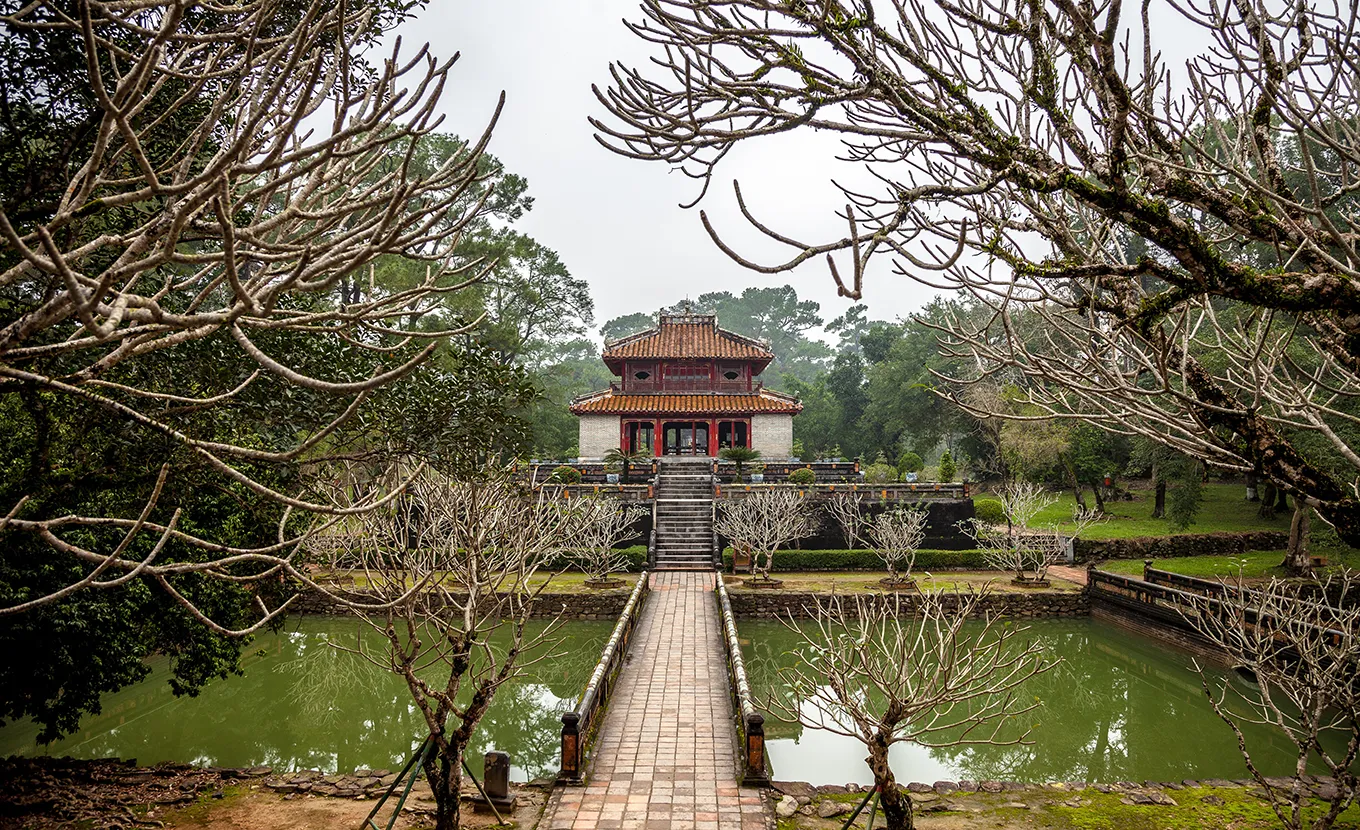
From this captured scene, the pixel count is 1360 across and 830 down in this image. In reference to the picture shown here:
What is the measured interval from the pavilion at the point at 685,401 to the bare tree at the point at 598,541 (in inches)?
331

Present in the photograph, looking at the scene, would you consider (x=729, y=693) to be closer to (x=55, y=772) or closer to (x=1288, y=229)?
(x=55, y=772)

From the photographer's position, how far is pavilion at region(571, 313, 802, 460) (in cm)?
2831

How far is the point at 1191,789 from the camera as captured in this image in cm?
777

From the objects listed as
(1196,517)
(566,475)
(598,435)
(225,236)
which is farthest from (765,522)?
(225,236)

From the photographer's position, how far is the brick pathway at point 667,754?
6723mm

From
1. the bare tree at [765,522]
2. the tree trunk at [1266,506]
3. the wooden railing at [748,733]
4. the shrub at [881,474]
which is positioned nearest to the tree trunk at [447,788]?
the wooden railing at [748,733]

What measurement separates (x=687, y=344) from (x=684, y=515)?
1044 cm

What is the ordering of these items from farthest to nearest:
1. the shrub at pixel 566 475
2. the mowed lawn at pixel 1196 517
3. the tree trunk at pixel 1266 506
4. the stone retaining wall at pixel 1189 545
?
1. the tree trunk at pixel 1266 506
2. the mowed lawn at pixel 1196 517
3. the shrub at pixel 566 475
4. the stone retaining wall at pixel 1189 545

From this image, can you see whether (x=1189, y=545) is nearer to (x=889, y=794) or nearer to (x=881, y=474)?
(x=881, y=474)

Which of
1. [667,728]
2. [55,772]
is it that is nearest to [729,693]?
[667,728]

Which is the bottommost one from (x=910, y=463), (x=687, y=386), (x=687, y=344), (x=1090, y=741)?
(x=1090, y=741)

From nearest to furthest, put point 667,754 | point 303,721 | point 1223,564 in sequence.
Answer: point 667,754, point 303,721, point 1223,564

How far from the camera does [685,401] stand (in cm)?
2892

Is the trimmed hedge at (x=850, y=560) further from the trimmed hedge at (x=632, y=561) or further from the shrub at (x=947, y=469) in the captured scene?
the shrub at (x=947, y=469)
